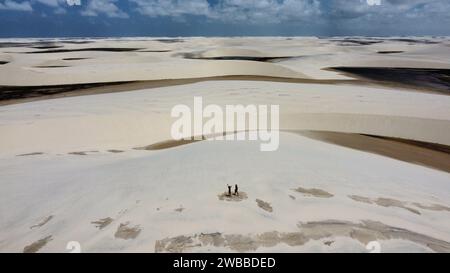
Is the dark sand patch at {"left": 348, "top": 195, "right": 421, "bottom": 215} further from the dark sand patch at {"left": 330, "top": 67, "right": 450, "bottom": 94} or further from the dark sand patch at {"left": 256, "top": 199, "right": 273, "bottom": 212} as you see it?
the dark sand patch at {"left": 330, "top": 67, "right": 450, "bottom": 94}

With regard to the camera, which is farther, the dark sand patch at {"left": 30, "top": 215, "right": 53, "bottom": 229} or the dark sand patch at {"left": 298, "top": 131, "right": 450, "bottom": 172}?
the dark sand patch at {"left": 298, "top": 131, "right": 450, "bottom": 172}

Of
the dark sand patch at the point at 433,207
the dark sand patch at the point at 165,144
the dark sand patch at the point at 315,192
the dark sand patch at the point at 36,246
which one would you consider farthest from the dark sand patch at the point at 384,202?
the dark sand patch at the point at 165,144

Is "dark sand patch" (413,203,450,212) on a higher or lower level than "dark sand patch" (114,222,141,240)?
lower

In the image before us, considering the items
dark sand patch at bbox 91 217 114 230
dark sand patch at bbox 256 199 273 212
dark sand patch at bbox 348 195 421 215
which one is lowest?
dark sand patch at bbox 348 195 421 215

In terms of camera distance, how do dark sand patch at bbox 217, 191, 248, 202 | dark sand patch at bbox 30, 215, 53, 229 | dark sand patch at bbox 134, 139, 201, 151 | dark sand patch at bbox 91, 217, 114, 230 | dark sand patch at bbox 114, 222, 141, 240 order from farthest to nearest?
dark sand patch at bbox 134, 139, 201, 151 < dark sand patch at bbox 217, 191, 248, 202 < dark sand patch at bbox 30, 215, 53, 229 < dark sand patch at bbox 91, 217, 114, 230 < dark sand patch at bbox 114, 222, 141, 240

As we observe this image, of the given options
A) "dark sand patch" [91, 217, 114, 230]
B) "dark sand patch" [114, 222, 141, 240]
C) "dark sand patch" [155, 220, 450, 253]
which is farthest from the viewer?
"dark sand patch" [91, 217, 114, 230]

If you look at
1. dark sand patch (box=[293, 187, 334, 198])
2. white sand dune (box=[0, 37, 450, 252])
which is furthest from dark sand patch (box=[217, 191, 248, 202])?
dark sand patch (box=[293, 187, 334, 198])

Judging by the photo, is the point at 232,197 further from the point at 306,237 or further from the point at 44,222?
the point at 44,222
